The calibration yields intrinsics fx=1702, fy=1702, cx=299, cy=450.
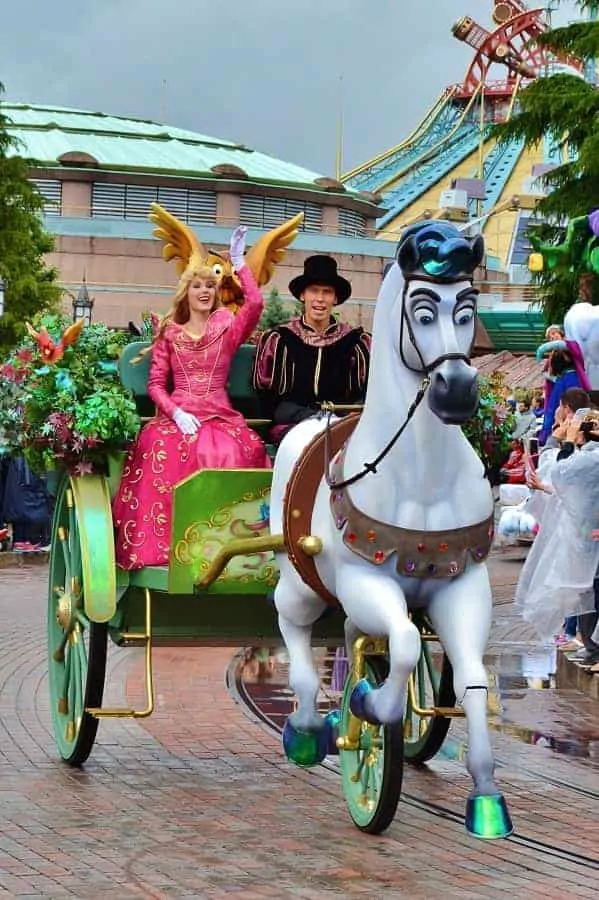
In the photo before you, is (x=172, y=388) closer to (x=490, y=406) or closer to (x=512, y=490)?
(x=490, y=406)

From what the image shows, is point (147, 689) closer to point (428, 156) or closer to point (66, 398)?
point (66, 398)

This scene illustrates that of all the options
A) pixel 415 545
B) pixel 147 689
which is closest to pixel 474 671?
pixel 415 545

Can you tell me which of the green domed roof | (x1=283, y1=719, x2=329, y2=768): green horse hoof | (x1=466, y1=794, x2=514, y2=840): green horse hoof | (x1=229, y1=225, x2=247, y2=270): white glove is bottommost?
(x1=466, y1=794, x2=514, y2=840): green horse hoof

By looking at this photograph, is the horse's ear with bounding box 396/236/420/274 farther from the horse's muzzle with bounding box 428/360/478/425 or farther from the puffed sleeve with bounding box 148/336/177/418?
the puffed sleeve with bounding box 148/336/177/418

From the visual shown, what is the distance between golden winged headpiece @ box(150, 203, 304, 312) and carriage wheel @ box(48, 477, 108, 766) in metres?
1.31

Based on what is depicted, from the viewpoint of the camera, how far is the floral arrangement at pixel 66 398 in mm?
8266

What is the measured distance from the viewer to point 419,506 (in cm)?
668

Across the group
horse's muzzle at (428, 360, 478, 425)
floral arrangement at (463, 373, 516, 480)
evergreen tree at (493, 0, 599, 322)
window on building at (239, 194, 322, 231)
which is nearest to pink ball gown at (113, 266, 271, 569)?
floral arrangement at (463, 373, 516, 480)

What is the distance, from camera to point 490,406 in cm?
840

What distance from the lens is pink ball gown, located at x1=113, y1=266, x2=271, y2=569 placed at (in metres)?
8.33

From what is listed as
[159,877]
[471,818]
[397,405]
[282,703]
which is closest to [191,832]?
[159,877]

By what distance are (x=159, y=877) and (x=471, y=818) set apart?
1.17 m

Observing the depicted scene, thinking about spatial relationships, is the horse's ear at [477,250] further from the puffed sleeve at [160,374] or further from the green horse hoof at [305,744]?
the puffed sleeve at [160,374]

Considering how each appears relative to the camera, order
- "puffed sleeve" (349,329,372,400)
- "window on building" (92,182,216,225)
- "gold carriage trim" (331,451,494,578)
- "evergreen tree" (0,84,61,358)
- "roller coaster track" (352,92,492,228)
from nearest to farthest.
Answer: "gold carriage trim" (331,451,494,578)
"puffed sleeve" (349,329,372,400)
"evergreen tree" (0,84,61,358)
"window on building" (92,182,216,225)
"roller coaster track" (352,92,492,228)
